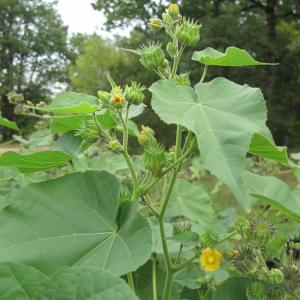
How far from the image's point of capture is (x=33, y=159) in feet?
2.68

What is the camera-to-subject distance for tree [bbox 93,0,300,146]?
12594 mm

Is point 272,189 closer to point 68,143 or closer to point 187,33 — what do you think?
point 187,33

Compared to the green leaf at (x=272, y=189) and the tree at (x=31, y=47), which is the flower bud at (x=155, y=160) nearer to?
the green leaf at (x=272, y=189)

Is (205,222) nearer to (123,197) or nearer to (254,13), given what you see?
(123,197)

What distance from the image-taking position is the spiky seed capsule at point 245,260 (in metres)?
0.77

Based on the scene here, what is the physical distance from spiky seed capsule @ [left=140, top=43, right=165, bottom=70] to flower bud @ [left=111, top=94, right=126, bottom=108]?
0.12m

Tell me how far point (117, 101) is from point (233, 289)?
345 millimetres

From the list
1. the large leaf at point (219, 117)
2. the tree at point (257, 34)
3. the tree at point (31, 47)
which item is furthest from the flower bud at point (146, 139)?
the tree at point (31, 47)

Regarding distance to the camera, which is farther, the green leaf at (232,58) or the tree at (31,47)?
the tree at (31,47)

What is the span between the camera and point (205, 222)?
1365 mm

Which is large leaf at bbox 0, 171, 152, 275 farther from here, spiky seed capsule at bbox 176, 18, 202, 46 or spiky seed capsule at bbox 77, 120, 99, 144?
spiky seed capsule at bbox 176, 18, 202, 46

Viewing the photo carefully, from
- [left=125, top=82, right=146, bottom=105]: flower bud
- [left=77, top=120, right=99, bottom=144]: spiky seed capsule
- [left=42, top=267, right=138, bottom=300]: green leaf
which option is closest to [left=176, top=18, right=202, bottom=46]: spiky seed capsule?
[left=125, top=82, right=146, bottom=105]: flower bud

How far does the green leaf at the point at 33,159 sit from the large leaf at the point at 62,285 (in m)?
0.28

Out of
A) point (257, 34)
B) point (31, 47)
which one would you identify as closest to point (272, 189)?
point (257, 34)
